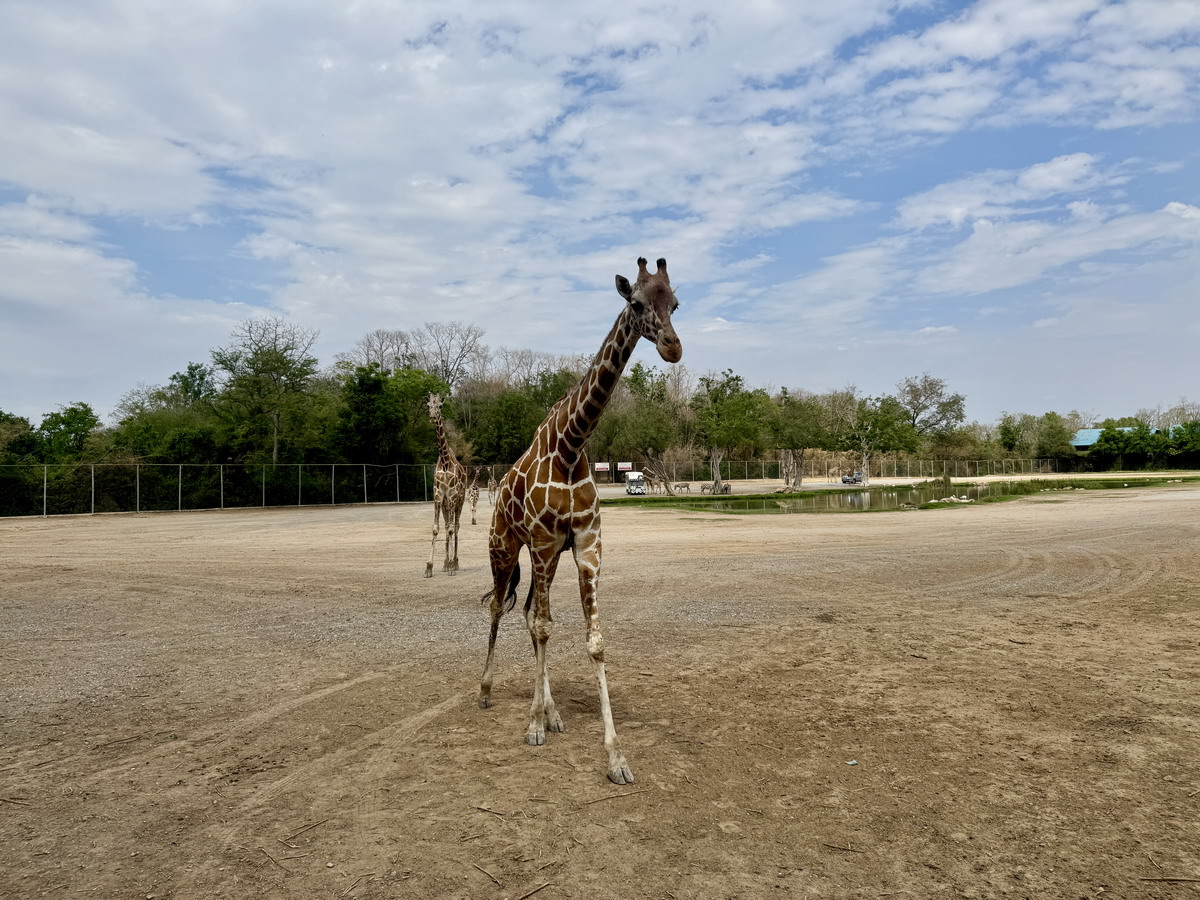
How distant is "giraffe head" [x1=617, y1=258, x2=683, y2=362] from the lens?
186 inches

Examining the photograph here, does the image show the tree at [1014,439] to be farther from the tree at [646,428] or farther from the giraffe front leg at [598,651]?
the giraffe front leg at [598,651]

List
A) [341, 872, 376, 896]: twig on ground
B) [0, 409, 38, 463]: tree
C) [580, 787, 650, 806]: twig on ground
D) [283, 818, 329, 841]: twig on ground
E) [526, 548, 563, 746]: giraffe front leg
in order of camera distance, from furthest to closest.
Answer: [0, 409, 38, 463]: tree
[526, 548, 563, 746]: giraffe front leg
[580, 787, 650, 806]: twig on ground
[283, 818, 329, 841]: twig on ground
[341, 872, 376, 896]: twig on ground

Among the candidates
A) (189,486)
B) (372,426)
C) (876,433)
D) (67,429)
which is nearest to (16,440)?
(67,429)

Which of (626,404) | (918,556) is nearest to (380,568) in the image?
(918,556)

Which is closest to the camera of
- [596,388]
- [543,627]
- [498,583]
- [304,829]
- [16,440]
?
[304,829]

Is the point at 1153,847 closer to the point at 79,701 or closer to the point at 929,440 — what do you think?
the point at 79,701

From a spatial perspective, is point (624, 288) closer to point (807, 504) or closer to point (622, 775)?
point (622, 775)

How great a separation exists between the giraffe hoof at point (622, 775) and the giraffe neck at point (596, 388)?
89.2 inches

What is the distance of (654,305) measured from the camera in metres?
4.89

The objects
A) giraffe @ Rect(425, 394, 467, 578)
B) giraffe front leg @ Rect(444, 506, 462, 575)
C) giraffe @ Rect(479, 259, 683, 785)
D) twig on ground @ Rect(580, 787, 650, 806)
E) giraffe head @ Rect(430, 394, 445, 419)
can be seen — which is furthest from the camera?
giraffe head @ Rect(430, 394, 445, 419)

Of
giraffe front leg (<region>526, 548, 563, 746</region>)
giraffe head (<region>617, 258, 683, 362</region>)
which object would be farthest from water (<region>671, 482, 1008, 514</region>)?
giraffe head (<region>617, 258, 683, 362</region>)

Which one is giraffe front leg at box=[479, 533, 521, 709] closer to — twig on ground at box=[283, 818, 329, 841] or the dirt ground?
the dirt ground

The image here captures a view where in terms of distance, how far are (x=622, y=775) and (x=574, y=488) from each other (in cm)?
204

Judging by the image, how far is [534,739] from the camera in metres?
5.25
